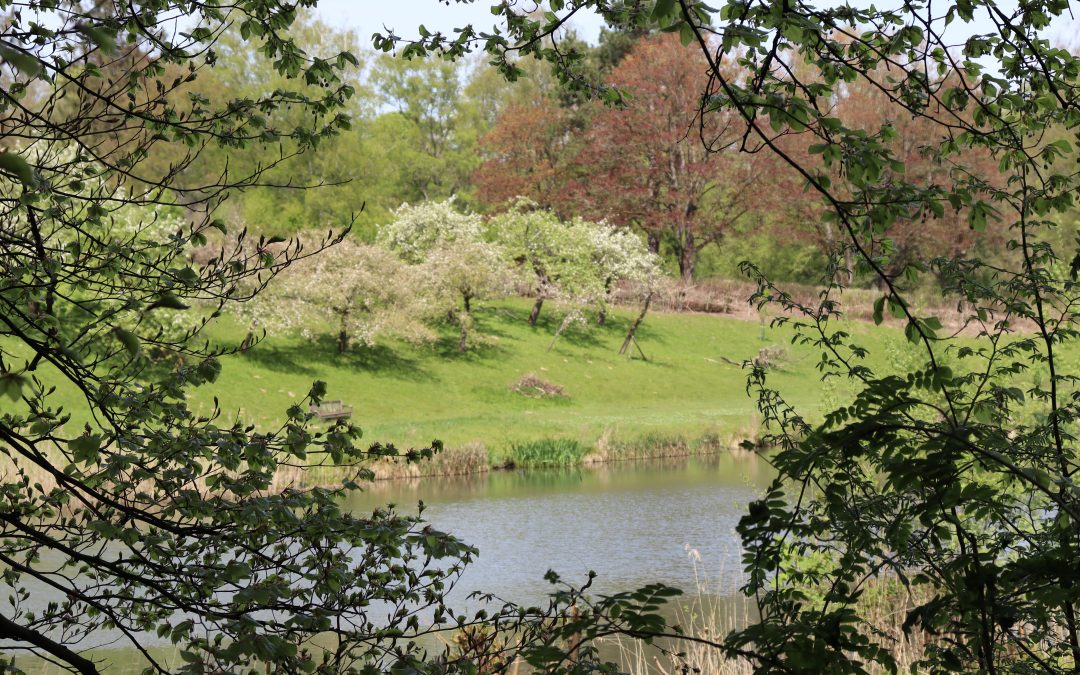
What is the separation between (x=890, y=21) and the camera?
458cm

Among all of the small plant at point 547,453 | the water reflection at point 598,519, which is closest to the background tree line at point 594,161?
the small plant at point 547,453

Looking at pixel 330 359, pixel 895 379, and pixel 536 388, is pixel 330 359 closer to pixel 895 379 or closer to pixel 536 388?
pixel 536 388

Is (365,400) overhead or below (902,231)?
below

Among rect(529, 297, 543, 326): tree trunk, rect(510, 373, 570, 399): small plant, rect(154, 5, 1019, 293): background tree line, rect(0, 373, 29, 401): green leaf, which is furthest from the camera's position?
rect(154, 5, 1019, 293): background tree line

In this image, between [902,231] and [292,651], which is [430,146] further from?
[292,651]

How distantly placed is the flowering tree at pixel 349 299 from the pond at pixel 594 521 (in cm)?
1152

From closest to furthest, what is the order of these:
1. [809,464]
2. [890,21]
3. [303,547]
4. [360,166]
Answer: [809,464] → [303,547] → [890,21] → [360,166]

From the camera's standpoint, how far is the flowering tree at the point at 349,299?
31641 millimetres

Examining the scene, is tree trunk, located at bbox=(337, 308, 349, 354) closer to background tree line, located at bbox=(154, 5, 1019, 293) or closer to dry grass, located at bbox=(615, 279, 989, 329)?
background tree line, located at bbox=(154, 5, 1019, 293)

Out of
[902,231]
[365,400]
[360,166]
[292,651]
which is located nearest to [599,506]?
[365,400]

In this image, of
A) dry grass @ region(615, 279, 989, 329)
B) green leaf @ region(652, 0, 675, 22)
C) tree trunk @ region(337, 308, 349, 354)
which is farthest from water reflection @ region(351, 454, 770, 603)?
dry grass @ region(615, 279, 989, 329)

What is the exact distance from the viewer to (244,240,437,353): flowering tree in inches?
1246

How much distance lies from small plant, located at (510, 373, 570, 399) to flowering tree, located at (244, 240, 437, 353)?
3.57 m

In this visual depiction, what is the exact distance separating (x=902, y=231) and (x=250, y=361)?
36.9 metres
